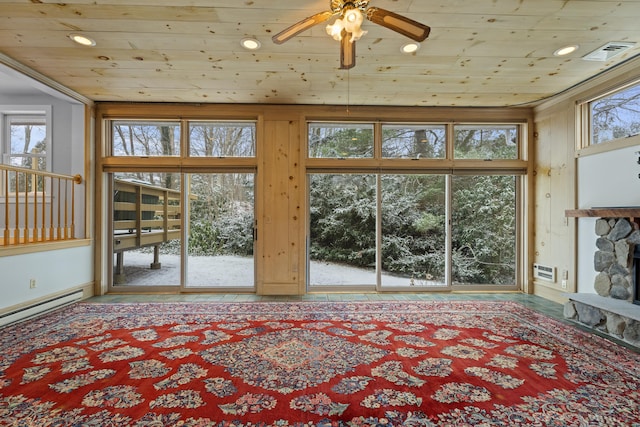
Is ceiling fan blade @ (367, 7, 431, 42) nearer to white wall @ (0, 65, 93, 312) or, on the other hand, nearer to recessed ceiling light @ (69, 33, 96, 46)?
recessed ceiling light @ (69, 33, 96, 46)

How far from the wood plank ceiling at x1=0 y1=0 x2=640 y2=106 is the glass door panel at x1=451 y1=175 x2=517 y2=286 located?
124 cm

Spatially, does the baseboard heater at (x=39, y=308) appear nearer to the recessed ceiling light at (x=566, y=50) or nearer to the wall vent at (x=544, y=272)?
the recessed ceiling light at (x=566, y=50)

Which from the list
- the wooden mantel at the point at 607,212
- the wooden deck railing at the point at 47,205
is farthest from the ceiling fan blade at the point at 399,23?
the wooden deck railing at the point at 47,205

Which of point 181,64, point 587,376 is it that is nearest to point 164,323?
point 181,64

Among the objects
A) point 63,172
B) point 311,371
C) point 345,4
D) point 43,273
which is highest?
point 345,4

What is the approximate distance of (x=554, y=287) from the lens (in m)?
4.09

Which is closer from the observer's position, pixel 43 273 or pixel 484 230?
pixel 43 273

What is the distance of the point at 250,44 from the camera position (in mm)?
2818

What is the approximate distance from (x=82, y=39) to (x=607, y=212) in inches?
216

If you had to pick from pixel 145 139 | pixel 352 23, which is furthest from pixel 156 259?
pixel 352 23

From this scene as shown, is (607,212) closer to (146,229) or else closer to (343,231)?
(343,231)

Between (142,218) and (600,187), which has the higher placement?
(600,187)

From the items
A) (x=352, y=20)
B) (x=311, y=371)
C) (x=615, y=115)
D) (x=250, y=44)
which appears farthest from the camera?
(x=615, y=115)

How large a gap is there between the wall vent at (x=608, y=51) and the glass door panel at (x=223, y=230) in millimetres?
4159
